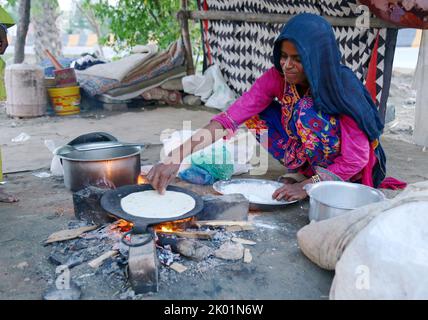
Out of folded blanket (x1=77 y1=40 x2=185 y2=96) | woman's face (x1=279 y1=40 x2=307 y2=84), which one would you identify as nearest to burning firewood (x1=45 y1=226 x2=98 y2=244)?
woman's face (x1=279 y1=40 x2=307 y2=84)

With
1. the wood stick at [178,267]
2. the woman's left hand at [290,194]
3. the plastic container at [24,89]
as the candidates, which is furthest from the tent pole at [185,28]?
the wood stick at [178,267]

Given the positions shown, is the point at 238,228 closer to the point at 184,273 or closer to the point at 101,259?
the point at 184,273

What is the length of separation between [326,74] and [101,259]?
145cm

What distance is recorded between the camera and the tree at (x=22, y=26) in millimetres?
6254

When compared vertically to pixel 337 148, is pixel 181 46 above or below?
above

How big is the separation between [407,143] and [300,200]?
2.12 metres

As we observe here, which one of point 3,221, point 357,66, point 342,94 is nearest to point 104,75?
point 357,66

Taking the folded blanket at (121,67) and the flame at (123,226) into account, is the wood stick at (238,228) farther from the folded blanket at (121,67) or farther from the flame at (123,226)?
the folded blanket at (121,67)

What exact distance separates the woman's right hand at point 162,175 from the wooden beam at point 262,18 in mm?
2479

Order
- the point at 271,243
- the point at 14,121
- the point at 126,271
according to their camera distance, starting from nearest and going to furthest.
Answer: the point at 126,271 → the point at 271,243 → the point at 14,121

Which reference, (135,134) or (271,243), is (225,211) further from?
(135,134)

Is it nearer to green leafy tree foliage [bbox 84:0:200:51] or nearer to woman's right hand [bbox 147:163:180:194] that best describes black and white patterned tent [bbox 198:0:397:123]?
green leafy tree foliage [bbox 84:0:200:51]

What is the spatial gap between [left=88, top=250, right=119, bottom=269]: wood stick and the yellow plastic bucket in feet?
13.9

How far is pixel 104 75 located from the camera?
600 cm
